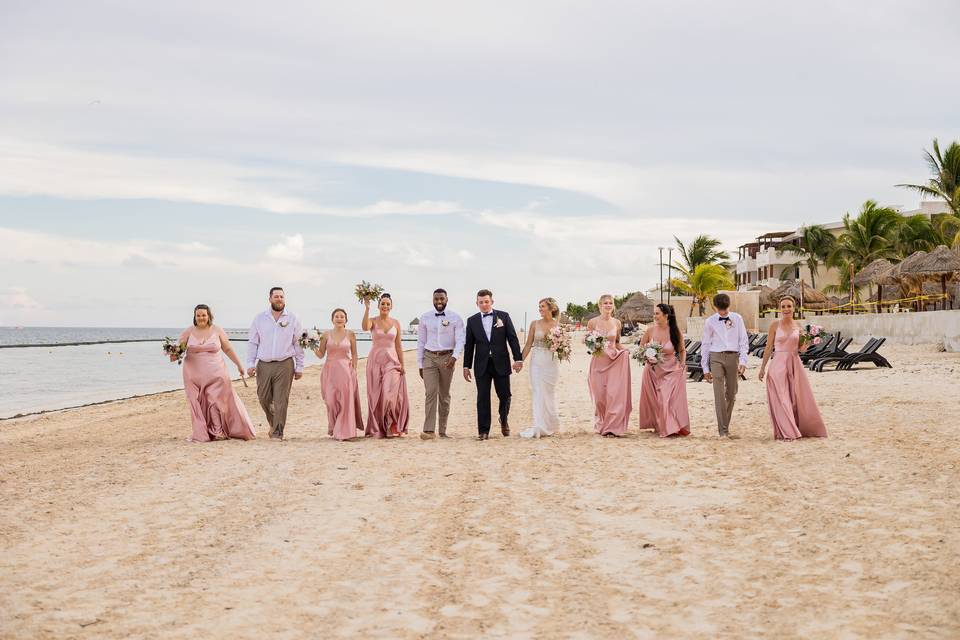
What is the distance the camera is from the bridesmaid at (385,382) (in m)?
12.5

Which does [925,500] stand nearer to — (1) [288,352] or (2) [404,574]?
(2) [404,574]

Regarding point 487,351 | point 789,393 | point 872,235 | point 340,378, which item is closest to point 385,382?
point 340,378

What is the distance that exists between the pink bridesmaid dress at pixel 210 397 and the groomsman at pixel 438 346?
2.38m

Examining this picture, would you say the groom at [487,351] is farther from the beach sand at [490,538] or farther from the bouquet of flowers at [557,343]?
the beach sand at [490,538]

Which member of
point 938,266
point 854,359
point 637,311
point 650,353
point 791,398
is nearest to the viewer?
point 791,398

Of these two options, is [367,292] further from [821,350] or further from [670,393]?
[821,350]

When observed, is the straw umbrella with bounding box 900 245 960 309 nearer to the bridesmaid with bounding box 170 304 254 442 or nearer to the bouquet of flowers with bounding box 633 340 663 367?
the bouquet of flowers with bounding box 633 340 663 367

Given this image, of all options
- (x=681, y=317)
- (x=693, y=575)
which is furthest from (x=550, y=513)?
(x=681, y=317)

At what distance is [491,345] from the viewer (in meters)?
12.2

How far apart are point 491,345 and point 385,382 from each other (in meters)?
1.51

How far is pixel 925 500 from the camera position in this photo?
7.83 metres

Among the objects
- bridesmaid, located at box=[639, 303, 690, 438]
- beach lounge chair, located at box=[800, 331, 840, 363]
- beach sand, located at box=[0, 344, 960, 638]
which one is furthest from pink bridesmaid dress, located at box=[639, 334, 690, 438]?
beach lounge chair, located at box=[800, 331, 840, 363]

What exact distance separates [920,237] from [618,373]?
48.5m

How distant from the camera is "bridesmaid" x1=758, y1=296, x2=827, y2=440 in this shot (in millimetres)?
11672
